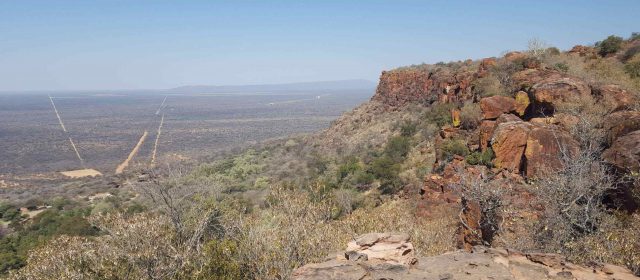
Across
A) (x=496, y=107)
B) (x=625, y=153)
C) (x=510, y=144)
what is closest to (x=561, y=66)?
(x=496, y=107)

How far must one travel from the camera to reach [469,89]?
32.5m

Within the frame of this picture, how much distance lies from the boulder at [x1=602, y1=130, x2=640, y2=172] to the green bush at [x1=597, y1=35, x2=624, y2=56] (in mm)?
21583

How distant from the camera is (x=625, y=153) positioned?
13.1 metres

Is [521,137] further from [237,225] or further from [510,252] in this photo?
[237,225]

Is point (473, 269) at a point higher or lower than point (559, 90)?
lower

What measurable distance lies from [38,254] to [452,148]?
16.9 metres

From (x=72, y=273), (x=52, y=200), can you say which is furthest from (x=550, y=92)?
(x=52, y=200)

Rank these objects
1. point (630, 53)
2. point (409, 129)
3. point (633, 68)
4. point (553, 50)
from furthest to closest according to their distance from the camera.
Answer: point (409, 129)
point (553, 50)
point (630, 53)
point (633, 68)

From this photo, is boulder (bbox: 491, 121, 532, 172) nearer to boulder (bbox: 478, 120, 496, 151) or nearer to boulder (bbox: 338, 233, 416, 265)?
boulder (bbox: 478, 120, 496, 151)

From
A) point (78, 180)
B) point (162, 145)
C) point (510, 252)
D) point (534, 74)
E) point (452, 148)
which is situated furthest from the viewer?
point (162, 145)

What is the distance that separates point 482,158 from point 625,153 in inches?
198

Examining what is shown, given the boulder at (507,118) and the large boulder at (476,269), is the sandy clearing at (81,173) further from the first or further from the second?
the large boulder at (476,269)

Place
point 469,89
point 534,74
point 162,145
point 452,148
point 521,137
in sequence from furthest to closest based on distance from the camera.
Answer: point 162,145 → point 469,89 → point 534,74 → point 452,148 → point 521,137

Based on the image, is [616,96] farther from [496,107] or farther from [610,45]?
[610,45]
